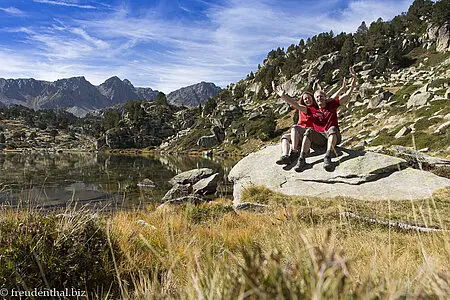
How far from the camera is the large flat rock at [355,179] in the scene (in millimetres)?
7699

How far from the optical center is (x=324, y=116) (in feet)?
29.2

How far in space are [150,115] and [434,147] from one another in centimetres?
11825

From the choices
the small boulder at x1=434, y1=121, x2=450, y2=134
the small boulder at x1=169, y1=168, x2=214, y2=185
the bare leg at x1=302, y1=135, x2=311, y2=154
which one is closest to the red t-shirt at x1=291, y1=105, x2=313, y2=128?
the bare leg at x1=302, y1=135, x2=311, y2=154

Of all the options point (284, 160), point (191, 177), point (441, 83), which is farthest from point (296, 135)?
point (441, 83)

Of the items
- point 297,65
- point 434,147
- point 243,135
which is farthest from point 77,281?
point 297,65

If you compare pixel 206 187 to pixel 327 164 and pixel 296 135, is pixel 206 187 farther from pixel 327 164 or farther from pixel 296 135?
pixel 327 164

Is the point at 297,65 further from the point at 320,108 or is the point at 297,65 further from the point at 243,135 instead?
the point at 320,108

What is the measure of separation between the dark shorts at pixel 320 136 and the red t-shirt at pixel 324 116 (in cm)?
24

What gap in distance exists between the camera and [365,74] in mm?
68062

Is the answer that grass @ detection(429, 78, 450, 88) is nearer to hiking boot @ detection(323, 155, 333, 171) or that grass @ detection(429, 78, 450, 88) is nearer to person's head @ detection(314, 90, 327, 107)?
person's head @ detection(314, 90, 327, 107)

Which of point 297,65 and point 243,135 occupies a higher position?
point 297,65

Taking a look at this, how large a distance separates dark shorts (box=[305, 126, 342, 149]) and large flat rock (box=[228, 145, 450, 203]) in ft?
1.18

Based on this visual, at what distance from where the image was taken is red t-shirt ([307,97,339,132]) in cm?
873

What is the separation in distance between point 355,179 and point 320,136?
1.60 meters
